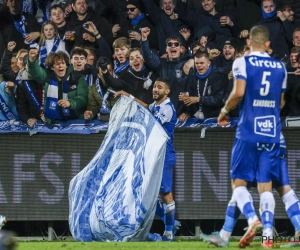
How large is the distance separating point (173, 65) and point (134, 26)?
4.35ft

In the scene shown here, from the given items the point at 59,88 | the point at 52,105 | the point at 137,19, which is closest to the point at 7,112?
the point at 52,105

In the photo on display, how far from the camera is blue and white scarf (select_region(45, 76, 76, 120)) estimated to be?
14156mm

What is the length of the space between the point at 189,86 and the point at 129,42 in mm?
1249

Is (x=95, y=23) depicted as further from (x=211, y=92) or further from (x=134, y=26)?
(x=211, y=92)

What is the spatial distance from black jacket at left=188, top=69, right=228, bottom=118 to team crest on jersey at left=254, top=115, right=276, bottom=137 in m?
4.48

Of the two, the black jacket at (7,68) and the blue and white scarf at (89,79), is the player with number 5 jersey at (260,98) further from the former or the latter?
the black jacket at (7,68)

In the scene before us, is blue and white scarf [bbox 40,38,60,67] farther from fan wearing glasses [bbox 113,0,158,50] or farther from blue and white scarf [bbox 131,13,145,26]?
blue and white scarf [bbox 131,13,145,26]

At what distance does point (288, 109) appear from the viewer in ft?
45.7

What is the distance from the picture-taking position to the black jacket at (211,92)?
549 inches

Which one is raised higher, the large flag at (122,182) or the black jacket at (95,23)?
the black jacket at (95,23)

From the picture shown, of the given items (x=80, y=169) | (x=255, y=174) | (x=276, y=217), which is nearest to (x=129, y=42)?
(x=80, y=169)

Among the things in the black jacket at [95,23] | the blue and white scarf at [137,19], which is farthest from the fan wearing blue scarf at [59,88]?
the blue and white scarf at [137,19]

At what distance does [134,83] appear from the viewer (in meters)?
14.4

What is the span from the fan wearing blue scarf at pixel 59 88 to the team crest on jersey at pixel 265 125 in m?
5.18
